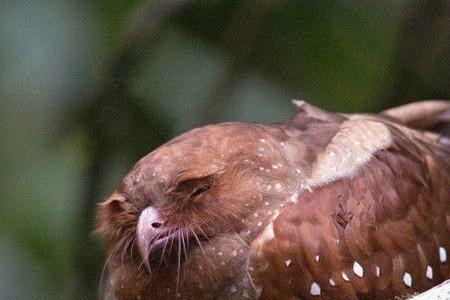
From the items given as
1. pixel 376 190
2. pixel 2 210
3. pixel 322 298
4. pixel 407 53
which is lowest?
pixel 2 210

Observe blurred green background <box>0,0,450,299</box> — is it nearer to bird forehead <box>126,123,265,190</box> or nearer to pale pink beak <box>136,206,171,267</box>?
bird forehead <box>126,123,265,190</box>

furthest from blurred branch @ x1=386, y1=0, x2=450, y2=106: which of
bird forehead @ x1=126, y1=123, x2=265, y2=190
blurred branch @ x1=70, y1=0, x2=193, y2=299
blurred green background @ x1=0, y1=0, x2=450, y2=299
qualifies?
bird forehead @ x1=126, y1=123, x2=265, y2=190

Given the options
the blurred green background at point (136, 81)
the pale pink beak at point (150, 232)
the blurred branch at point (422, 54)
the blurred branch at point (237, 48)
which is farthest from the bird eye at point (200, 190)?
the blurred branch at point (422, 54)

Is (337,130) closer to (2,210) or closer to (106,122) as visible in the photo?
(106,122)

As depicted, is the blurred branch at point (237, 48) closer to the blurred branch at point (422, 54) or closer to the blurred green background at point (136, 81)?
the blurred green background at point (136, 81)

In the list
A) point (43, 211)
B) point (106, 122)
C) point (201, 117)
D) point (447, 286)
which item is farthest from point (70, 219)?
point (447, 286)

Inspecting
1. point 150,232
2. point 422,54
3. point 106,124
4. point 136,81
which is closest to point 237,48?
point 136,81
